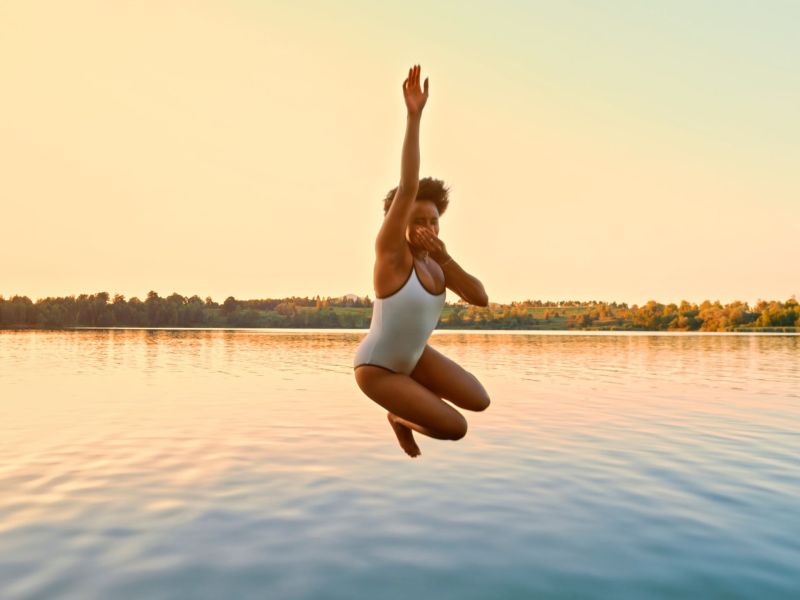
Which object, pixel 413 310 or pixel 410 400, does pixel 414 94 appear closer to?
pixel 413 310

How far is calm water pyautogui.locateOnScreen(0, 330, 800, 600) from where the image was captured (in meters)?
9.01

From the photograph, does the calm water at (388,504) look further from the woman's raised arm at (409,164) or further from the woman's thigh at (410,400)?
the woman's raised arm at (409,164)

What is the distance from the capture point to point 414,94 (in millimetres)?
7426

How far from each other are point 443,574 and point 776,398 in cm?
2841

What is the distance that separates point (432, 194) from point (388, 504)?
20.6 feet

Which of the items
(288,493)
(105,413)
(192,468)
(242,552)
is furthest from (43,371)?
(242,552)

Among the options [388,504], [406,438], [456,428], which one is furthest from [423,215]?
[388,504]

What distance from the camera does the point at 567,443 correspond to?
65.5 ft

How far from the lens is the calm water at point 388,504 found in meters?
9.01

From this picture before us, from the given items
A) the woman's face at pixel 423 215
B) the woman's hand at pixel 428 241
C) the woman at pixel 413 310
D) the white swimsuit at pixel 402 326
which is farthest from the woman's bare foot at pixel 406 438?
the woman's face at pixel 423 215

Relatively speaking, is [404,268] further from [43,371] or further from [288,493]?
[43,371]

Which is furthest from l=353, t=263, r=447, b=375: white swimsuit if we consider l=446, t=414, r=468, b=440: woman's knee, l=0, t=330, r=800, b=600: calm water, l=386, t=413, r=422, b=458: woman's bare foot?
l=0, t=330, r=800, b=600: calm water

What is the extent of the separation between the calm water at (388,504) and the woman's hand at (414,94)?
5205 mm

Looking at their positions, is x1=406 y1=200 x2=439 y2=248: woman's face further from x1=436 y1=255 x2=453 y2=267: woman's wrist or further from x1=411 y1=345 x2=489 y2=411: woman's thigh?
x1=411 y1=345 x2=489 y2=411: woman's thigh
